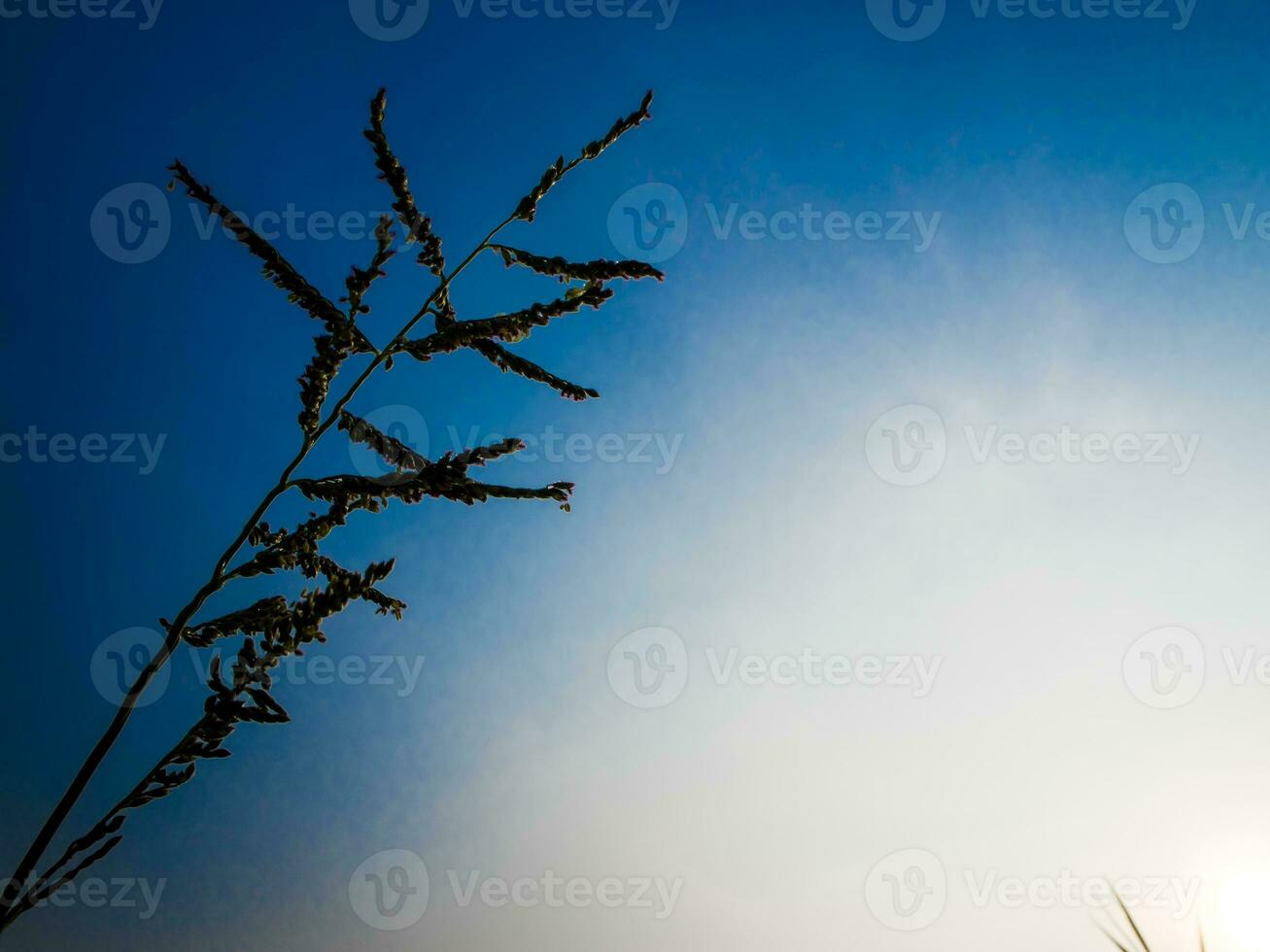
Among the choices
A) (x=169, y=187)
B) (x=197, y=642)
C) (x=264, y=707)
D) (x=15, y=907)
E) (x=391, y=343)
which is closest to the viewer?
(x=15, y=907)

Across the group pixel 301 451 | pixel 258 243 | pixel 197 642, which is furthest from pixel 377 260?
pixel 197 642

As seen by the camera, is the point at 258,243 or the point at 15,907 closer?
the point at 15,907

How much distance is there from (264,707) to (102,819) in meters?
0.35

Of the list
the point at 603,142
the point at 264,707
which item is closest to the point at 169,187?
the point at 603,142

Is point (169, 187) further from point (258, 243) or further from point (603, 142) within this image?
point (603, 142)

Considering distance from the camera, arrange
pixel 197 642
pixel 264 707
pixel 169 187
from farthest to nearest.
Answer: pixel 169 187, pixel 197 642, pixel 264 707

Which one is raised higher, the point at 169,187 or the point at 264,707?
the point at 169,187

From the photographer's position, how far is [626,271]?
198 cm

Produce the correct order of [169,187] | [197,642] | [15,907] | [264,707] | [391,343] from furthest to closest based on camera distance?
[169,187] → [391,343] → [197,642] → [264,707] → [15,907]

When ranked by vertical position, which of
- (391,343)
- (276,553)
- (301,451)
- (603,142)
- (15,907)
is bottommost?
(15,907)

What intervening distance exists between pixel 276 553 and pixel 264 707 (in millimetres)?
356

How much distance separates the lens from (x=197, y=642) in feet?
5.36

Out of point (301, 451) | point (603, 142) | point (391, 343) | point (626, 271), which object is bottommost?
point (301, 451)

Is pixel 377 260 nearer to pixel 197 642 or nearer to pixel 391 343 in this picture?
pixel 391 343
